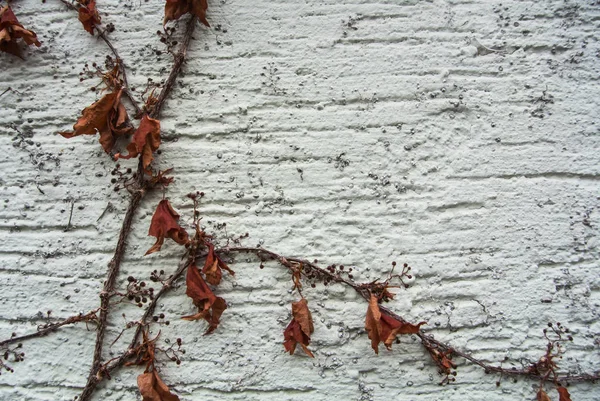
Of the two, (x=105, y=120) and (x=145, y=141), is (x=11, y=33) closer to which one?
(x=105, y=120)

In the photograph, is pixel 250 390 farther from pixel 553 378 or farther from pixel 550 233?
pixel 550 233

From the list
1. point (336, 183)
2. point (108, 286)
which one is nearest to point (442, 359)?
point (336, 183)

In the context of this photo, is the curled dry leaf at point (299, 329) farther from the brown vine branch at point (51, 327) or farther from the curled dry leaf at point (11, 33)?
the curled dry leaf at point (11, 33)

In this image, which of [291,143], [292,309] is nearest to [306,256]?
[292,309]

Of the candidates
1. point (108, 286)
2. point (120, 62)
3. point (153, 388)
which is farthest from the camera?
point (120, 62)

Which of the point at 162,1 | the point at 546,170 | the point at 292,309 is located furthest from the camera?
the point at 162,1
